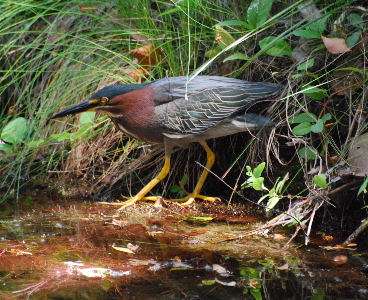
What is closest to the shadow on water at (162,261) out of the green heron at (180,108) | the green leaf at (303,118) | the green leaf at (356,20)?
the green heron at (180,108)

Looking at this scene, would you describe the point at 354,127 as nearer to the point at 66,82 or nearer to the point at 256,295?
the point at 256,295

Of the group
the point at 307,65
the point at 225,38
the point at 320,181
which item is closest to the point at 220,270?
the point at 320,181

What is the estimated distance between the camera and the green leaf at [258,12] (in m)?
3.28

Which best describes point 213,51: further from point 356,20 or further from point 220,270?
point 220,270

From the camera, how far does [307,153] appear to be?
3.13 metres

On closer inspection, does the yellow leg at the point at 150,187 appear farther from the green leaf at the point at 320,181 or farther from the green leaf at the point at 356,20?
the green leaf at the point at 356,20

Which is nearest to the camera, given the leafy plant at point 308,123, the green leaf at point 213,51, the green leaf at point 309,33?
the leafy plant at point 308,123

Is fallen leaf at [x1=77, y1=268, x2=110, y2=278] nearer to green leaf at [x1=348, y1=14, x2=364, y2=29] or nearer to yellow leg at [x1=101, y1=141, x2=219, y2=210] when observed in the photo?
yellow leg at [x1=101, y1=141, x2=219, y2=210]

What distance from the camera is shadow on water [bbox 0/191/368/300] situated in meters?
2.21

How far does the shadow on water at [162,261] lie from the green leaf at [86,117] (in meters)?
0.78

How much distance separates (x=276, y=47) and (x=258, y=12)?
9.8 inches

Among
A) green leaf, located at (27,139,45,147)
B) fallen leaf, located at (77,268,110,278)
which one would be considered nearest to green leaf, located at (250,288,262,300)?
fallen leaf, located at (77,268,110,278)

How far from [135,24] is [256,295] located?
9.03 ft

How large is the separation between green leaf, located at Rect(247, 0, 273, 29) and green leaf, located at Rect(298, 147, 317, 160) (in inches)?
32.0
